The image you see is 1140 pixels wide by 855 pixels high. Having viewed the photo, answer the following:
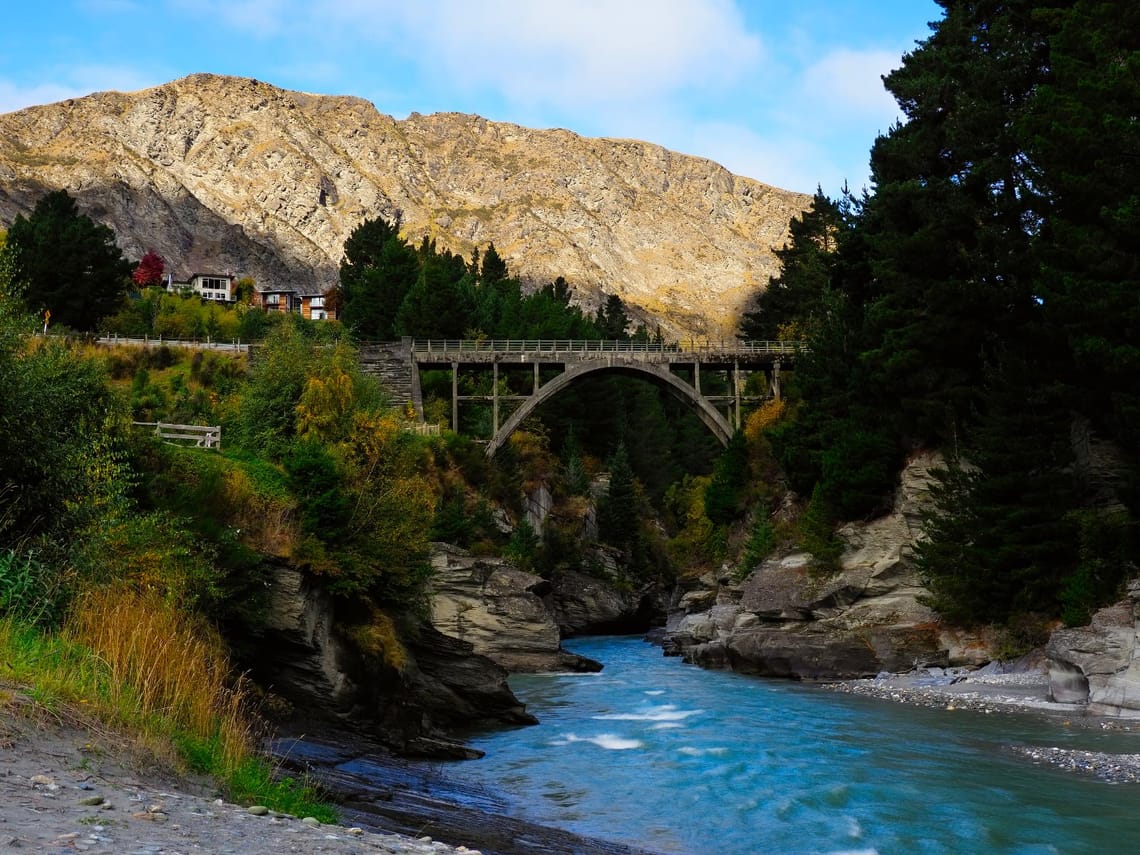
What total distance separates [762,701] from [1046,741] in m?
7.78

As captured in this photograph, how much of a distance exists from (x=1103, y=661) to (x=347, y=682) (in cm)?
1469

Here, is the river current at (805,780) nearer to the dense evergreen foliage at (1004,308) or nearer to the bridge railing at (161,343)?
the dense evergreen foliage at (1004,308)

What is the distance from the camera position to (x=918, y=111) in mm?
33219

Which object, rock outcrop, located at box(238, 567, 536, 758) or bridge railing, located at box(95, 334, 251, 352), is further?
bridge railing, located at box(95, 334, 251, 352)

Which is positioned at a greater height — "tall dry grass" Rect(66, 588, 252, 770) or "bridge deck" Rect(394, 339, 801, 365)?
"bridge deck" Rect(394, 339, 801, 365)

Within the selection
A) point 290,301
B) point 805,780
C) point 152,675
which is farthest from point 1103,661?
point 290,301

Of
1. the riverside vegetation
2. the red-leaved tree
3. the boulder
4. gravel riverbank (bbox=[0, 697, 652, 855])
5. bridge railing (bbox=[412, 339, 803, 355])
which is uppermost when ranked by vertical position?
the red-leaved tree

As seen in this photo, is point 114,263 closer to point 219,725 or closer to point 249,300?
point 249,300

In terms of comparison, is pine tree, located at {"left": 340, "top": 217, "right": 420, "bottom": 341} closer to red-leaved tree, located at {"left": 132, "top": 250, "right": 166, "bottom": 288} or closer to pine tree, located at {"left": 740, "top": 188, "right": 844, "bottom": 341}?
pine tree, located at {"left": 740, "top": 188, "right": 844, "bottom": 341}

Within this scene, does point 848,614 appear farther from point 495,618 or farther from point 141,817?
point 141,817

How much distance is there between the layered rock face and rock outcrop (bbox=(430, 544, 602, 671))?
17.2 feet

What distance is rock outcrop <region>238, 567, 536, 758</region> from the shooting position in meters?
17.1

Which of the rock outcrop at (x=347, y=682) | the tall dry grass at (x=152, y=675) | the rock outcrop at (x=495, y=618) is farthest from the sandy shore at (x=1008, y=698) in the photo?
the tall dry grass at (x=152, y=675)

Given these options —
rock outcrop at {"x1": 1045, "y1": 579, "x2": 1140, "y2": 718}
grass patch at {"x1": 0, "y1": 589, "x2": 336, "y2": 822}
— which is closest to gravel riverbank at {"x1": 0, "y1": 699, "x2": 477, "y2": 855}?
grass patch at {"x1": 0, "y1": 589, "x2": 336, "y2": 822}
